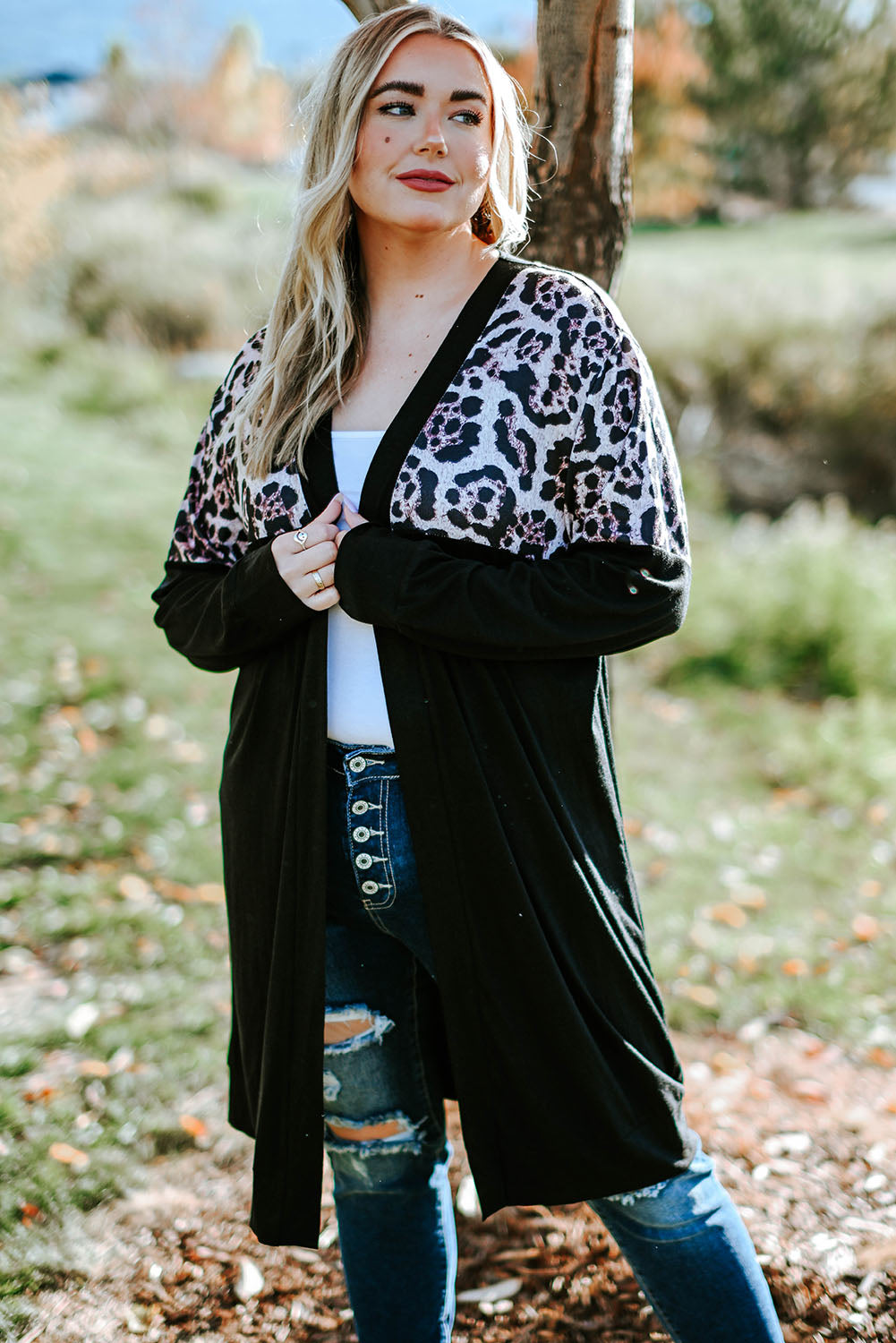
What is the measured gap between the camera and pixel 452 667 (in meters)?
1.77

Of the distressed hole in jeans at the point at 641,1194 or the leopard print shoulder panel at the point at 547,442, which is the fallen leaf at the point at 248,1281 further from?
the leopard print shoulder panel at the point at 547,442

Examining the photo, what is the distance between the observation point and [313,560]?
1768 mm

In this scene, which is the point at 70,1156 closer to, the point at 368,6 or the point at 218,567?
the point at 218,567

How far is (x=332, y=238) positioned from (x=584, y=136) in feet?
2.30

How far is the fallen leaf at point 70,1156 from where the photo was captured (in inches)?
112

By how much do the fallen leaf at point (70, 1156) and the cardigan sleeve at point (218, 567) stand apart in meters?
1.52

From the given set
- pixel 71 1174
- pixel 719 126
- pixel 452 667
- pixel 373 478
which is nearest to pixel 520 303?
pixel 373 478

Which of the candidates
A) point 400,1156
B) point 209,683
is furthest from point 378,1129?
point 209,683

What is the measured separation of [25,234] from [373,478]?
16.5 metres

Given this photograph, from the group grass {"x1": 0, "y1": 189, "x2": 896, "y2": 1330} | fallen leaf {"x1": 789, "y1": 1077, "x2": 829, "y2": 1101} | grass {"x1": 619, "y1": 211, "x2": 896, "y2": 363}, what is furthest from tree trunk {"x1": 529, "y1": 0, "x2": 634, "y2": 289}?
grass {"x1": 619, "y1": 211, "x2": 896, "y2": 363}

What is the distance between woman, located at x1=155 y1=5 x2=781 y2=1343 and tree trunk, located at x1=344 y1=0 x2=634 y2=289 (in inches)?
16.5

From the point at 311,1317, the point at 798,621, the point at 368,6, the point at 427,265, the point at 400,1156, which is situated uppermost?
the point at 368,6

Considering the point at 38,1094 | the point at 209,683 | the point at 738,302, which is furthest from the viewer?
the point at 738,302

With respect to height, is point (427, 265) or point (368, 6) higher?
point (368, 6)
